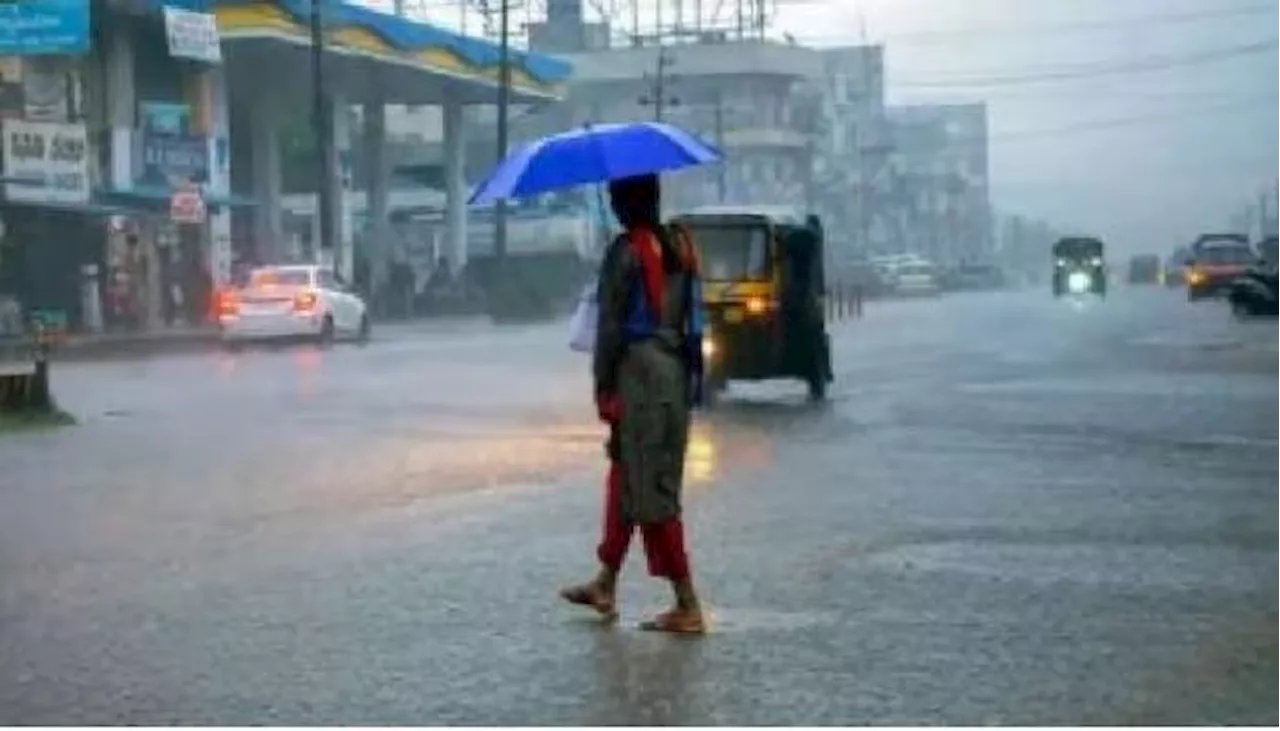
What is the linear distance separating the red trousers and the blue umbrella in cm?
116

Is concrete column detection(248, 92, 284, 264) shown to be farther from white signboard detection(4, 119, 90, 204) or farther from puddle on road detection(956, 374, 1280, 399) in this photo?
puddle on road detection(956, 374, 1280, 399)

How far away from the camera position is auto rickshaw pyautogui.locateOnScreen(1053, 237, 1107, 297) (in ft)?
270

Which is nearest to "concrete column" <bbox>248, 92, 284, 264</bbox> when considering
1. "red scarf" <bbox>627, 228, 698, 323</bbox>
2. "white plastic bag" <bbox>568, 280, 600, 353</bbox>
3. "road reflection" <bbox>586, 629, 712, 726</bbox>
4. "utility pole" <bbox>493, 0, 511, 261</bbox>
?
"utility pole" <bbox>493, 0, 511, 261</bbox>

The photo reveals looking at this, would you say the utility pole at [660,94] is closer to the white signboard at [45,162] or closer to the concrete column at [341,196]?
the concrete column at [341,196]

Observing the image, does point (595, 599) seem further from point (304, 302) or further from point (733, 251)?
point (304, 302)

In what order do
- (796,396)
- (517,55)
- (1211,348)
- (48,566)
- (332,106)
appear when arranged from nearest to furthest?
(48,566), (796,396), (1211,348), (332,106), (517,55)

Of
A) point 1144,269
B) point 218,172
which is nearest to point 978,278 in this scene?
point 1144,269

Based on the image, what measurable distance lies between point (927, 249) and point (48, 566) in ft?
498

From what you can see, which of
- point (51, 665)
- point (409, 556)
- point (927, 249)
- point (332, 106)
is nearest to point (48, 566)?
point (409, 556)

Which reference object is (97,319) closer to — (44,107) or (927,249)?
(44,107)

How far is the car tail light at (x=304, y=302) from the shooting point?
39344 mm

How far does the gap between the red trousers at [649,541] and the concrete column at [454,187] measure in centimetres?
6291

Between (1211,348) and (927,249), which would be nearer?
(1211,348)

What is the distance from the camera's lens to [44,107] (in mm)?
47250
